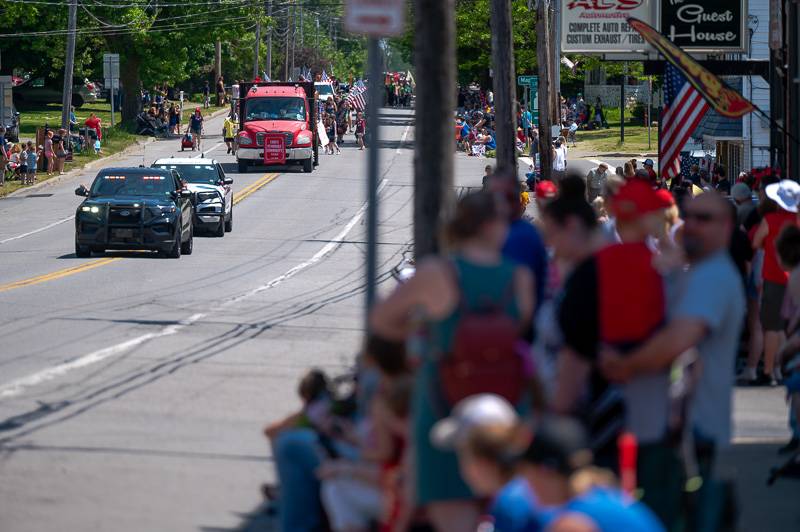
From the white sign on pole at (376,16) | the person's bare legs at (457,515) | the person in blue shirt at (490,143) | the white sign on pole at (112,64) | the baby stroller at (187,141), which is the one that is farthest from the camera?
the person in blue shirt at (490,143)

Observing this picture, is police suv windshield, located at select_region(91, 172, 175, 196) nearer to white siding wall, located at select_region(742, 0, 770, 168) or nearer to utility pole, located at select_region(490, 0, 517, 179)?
utility pole, located at select_region(490, 0, 517, 179)

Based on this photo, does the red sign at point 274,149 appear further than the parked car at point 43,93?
No

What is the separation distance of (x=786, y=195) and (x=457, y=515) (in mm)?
7776

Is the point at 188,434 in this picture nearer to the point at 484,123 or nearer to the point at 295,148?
the point at 295,148

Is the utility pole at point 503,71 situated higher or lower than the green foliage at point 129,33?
lower

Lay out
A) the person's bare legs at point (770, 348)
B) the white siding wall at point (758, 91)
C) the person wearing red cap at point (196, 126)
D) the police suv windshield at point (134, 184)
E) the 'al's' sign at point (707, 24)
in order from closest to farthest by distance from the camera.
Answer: the person's bare legs at point (770, 348) < the 'al's' sign at point (707, 24) < the police suv windshield at point (134, 184) < the white siding wall at point (758, 91) < the person wearing red cap at point (196, 126)

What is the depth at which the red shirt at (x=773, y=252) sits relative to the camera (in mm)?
12578

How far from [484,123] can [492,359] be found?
191 feet

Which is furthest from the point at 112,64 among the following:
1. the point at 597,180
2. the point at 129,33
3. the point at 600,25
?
the point at 600,25

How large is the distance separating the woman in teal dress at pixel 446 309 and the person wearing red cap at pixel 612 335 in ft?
0.99

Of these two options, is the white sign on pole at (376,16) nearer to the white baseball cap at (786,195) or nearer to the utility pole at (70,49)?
the white baseball cap at (786,195)

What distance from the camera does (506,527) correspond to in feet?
16.5

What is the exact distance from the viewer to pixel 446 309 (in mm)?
5848

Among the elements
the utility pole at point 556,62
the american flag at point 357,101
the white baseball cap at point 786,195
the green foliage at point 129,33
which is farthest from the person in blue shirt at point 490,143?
the white baseball cap at point 786,195
